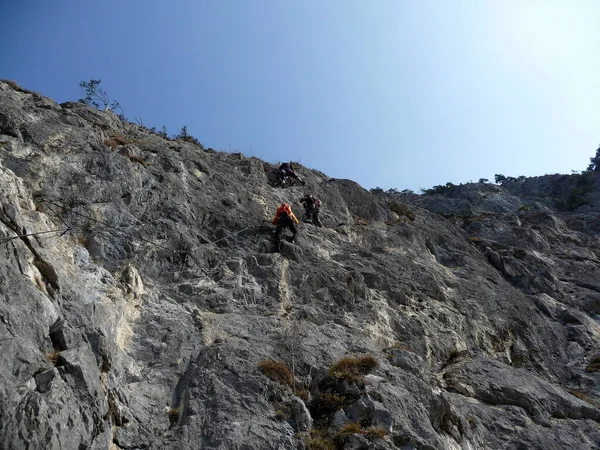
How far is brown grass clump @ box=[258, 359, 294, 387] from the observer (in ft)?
39.2

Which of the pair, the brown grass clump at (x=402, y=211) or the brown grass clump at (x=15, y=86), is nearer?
the brown grass clump at (x=15, y=86)

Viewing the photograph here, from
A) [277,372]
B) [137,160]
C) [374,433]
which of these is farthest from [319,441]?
[137,160]

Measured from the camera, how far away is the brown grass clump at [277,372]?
1196 centimetres

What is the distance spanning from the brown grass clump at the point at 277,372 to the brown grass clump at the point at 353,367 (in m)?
0.98

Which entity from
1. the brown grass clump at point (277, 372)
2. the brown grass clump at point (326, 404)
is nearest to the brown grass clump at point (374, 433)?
the brown grass clump at point (326, 404)

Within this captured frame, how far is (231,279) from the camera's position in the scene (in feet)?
49.7

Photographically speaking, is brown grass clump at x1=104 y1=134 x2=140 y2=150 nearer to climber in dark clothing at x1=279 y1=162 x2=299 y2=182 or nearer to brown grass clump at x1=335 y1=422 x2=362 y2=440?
climber in dark clothing at x1=279 y1=162 x2=299 y2=182

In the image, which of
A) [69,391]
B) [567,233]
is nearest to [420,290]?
[69,391]

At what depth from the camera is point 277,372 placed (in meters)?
12.0

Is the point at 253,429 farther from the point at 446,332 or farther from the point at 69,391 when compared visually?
the point at 446,332

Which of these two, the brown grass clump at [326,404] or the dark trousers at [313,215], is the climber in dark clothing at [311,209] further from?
the brown grass clump at [326,404]

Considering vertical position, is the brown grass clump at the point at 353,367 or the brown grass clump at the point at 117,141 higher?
the brown grass clump at the point at 117,141

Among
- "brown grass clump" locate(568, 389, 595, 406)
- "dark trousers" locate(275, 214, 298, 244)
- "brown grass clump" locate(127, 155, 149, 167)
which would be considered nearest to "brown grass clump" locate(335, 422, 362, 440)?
"dark trousers" locate(275, 214, 298, 244)

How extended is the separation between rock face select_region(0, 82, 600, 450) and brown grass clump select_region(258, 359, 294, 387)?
1.8 inches
